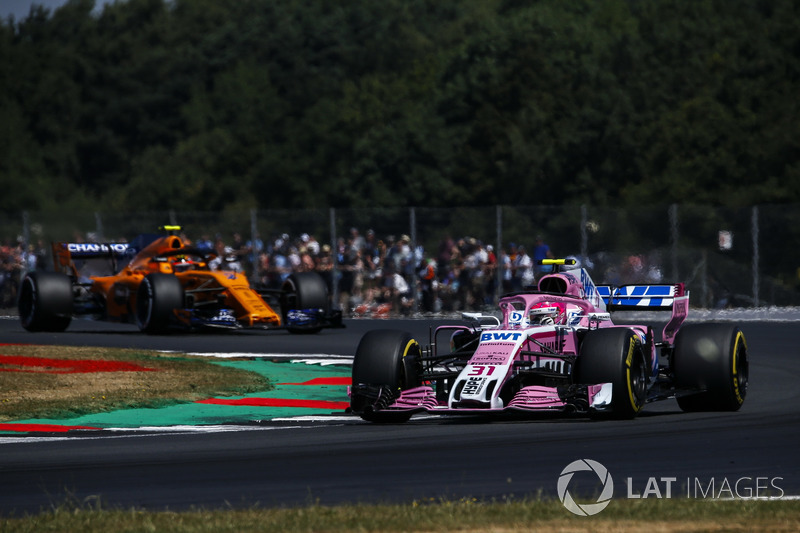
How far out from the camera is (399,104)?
224 feet

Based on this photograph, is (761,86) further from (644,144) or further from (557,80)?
(557,80)

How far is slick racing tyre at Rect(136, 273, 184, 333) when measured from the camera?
22.8m

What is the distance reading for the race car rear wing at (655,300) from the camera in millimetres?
14414

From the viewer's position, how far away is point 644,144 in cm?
5366

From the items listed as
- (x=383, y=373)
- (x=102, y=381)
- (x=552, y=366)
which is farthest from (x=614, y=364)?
(x=102, y=381)

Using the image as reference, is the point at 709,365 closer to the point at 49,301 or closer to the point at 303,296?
the point at 303,296

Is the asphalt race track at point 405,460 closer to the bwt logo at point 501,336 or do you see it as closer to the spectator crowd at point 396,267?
the bwt logo at point 501,336

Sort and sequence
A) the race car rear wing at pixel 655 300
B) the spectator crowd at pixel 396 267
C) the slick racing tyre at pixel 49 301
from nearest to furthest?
the race car rear wing at pixel 655 300
the slick racing tyre at pixel 49 301
the spectator crowd at pixel 396 267

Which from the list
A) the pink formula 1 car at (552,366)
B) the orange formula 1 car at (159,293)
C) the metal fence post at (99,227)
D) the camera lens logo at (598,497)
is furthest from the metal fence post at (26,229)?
the camera lens logo at (598,497)

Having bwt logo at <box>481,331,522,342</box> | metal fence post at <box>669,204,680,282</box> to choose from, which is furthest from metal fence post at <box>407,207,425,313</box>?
bwt logo at <box>481,331,522,342</box>

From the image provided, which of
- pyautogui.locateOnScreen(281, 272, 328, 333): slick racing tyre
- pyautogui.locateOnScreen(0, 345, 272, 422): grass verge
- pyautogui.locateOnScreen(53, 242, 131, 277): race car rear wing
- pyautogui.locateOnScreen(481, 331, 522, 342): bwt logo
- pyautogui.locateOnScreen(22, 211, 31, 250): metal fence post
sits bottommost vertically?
pyautogui.locateOnScreen(0, 345, 272, 422): grass verge

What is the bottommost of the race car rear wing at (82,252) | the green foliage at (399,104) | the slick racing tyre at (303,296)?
the slick racing tyre at (303,296)

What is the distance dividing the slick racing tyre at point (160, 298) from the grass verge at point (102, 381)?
111 inches

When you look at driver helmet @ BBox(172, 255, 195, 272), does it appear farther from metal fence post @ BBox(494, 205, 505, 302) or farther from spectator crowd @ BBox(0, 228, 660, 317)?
metal fence post @ BBox(494, 205, 505, 302)
